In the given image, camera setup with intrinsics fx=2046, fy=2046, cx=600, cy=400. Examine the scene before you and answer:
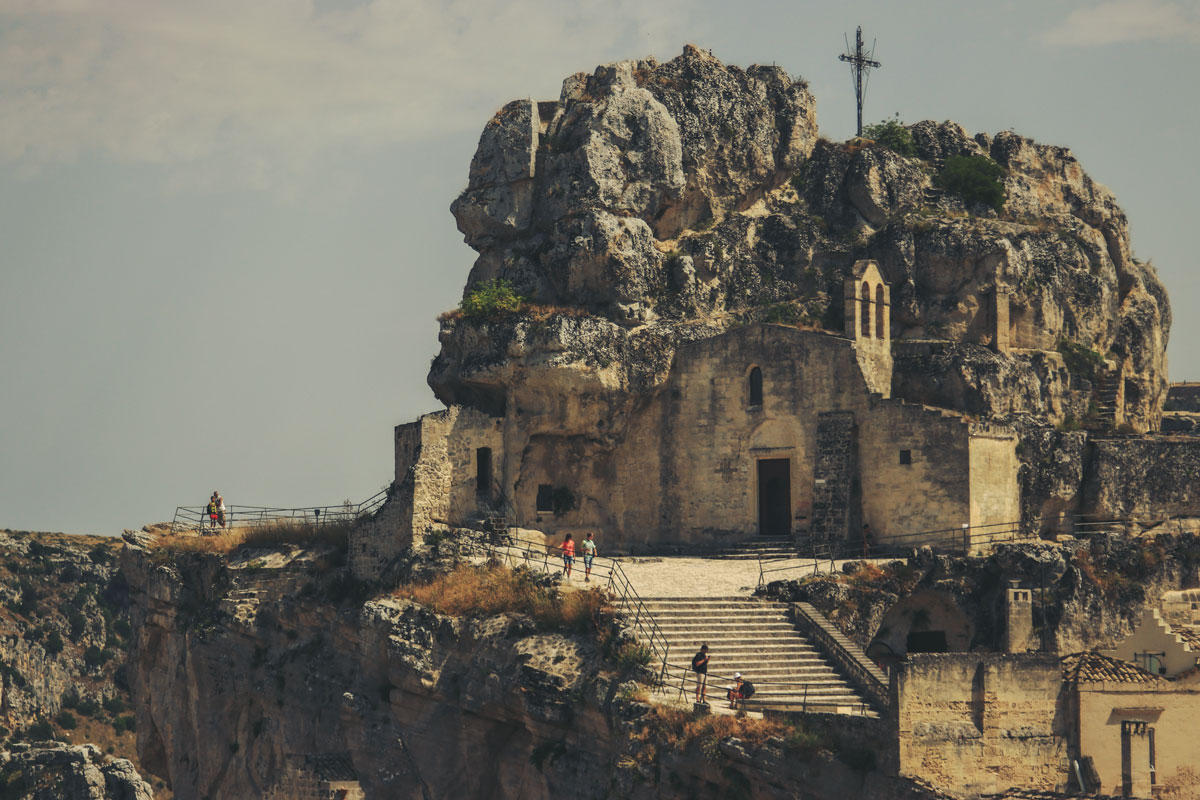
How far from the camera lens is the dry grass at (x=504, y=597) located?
158ft

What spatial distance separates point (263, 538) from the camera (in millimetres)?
59312

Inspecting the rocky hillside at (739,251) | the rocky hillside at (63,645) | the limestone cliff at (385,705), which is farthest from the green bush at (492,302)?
the rocky hillside at (63,645)

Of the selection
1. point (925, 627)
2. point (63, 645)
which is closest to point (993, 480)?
point (925, 627)

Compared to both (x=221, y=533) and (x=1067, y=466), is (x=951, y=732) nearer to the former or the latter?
(x=1067, y=466)

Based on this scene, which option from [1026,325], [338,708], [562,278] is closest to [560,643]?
[338,708]

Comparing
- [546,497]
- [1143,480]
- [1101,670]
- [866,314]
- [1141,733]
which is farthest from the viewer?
[546,497]

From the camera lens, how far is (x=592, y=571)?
5244 centimetres

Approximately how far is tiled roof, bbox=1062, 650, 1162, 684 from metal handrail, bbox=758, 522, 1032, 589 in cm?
940

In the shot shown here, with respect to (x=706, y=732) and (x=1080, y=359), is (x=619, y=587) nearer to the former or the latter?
(x=706, y=732)

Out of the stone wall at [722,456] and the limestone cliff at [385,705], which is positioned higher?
the stone wall at [722,456]

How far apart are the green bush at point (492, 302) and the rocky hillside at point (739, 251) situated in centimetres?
27

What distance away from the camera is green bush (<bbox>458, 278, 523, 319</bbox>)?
2276 inches

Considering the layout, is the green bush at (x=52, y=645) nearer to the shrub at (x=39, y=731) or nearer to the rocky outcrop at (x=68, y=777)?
the shrub at (x=39, y=731)

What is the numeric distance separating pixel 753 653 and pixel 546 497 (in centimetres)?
1332
